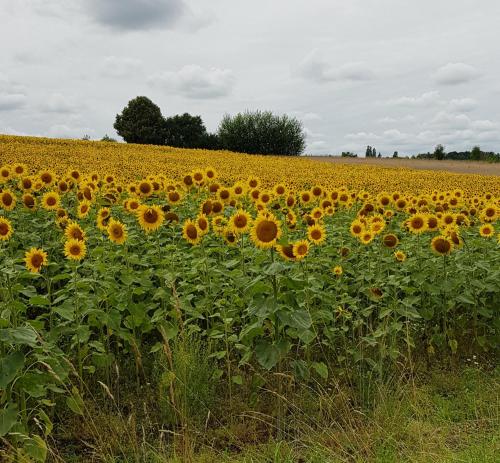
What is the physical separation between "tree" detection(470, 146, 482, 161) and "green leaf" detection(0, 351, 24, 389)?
58972mm

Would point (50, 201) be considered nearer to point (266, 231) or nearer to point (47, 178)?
point (47, 178)

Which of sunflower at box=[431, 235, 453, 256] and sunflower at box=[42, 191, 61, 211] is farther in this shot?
sunflower at box=[42, 191, 61, 211]

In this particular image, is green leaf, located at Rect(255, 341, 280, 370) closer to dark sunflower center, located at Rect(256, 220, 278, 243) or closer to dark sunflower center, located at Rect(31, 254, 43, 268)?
dark sunflower center, located at Rect(256, 220, 278, 243)

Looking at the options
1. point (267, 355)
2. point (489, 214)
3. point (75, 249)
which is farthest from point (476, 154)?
point (267, 355)

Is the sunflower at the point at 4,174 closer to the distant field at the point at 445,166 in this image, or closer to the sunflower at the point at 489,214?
the sunflower at the point at 489,214

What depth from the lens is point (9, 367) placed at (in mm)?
3316

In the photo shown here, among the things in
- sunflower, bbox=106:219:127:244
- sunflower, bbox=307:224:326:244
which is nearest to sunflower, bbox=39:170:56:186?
sunflower, bbox=106:219:127:244

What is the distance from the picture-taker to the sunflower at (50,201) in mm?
6453

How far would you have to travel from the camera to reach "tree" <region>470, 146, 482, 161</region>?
185ft

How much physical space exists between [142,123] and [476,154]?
36315 millimetres

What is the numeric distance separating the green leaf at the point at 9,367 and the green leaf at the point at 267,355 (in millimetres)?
1584

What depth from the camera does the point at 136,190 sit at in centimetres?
715

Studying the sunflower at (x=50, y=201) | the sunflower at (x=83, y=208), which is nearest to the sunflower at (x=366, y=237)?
the sunflower at (x=83, y=208)

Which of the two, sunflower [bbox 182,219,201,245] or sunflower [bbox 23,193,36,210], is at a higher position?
sunflower [bbox 23,193,36,210]
